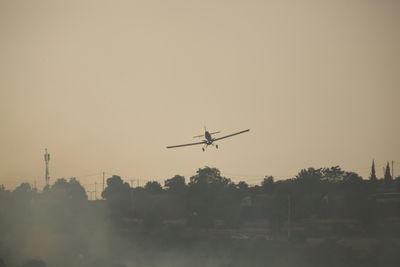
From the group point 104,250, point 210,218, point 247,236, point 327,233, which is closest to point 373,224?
point 327,233

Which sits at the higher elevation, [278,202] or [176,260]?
[278,202]

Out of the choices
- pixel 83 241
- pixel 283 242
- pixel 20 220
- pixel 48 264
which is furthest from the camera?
pixel 20 220

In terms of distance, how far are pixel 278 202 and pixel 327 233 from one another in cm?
2782

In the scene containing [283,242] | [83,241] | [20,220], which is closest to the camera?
[283,242]

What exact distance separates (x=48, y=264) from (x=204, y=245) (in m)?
34.3

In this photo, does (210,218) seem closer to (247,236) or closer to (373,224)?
(247,236)

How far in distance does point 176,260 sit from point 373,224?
1713 inches

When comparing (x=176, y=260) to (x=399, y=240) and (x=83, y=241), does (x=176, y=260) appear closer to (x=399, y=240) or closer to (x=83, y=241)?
(x=83, y=241)

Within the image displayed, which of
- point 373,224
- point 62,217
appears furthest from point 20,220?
point 373,224

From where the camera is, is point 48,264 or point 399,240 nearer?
point 48,264

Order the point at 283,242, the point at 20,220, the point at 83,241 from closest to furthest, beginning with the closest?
the point at 283,242 → the point at 83,241 → the point at 20,220

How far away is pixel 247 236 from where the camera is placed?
6708 inches

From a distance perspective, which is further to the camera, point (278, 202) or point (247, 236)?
point (278, 202)

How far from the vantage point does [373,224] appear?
171 meters
